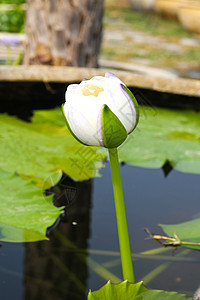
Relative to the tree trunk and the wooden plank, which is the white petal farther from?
the tree trunk

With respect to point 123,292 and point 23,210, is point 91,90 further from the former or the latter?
point 23,210

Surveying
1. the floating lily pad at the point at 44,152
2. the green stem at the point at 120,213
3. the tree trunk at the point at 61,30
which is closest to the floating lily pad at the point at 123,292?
the green stem at the point at 120,213

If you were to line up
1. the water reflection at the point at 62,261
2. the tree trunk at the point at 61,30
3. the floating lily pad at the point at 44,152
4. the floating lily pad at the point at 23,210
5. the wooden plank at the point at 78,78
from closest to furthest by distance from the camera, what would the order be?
1. the water reflection at the point at 62,261
2. the floating lily pad at the point at 23,210
3. the floating lily pad at the point at 44,152
4. the wooden plank at the point at 78,78
5. the tree trunk at the point at 61,30

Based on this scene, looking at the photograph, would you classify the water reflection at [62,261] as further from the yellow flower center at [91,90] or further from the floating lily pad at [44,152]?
the yellow flower center at [91,90]

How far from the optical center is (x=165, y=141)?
3.24 feet

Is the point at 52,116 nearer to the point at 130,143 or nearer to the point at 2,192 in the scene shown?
the point at 130,143

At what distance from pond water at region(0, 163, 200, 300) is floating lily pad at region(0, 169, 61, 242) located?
17 millimetres

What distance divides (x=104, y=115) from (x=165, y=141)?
616 mm

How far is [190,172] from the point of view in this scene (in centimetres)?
85

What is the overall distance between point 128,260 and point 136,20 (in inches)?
279

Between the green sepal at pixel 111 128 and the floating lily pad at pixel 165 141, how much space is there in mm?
472

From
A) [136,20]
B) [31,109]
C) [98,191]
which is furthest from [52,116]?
[136,20]

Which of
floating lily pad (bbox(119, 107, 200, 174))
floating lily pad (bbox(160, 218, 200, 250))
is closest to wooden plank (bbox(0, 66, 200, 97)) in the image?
floating lily pad (bbox(119, 107, 200, 174))

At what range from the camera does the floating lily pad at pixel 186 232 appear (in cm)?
59
